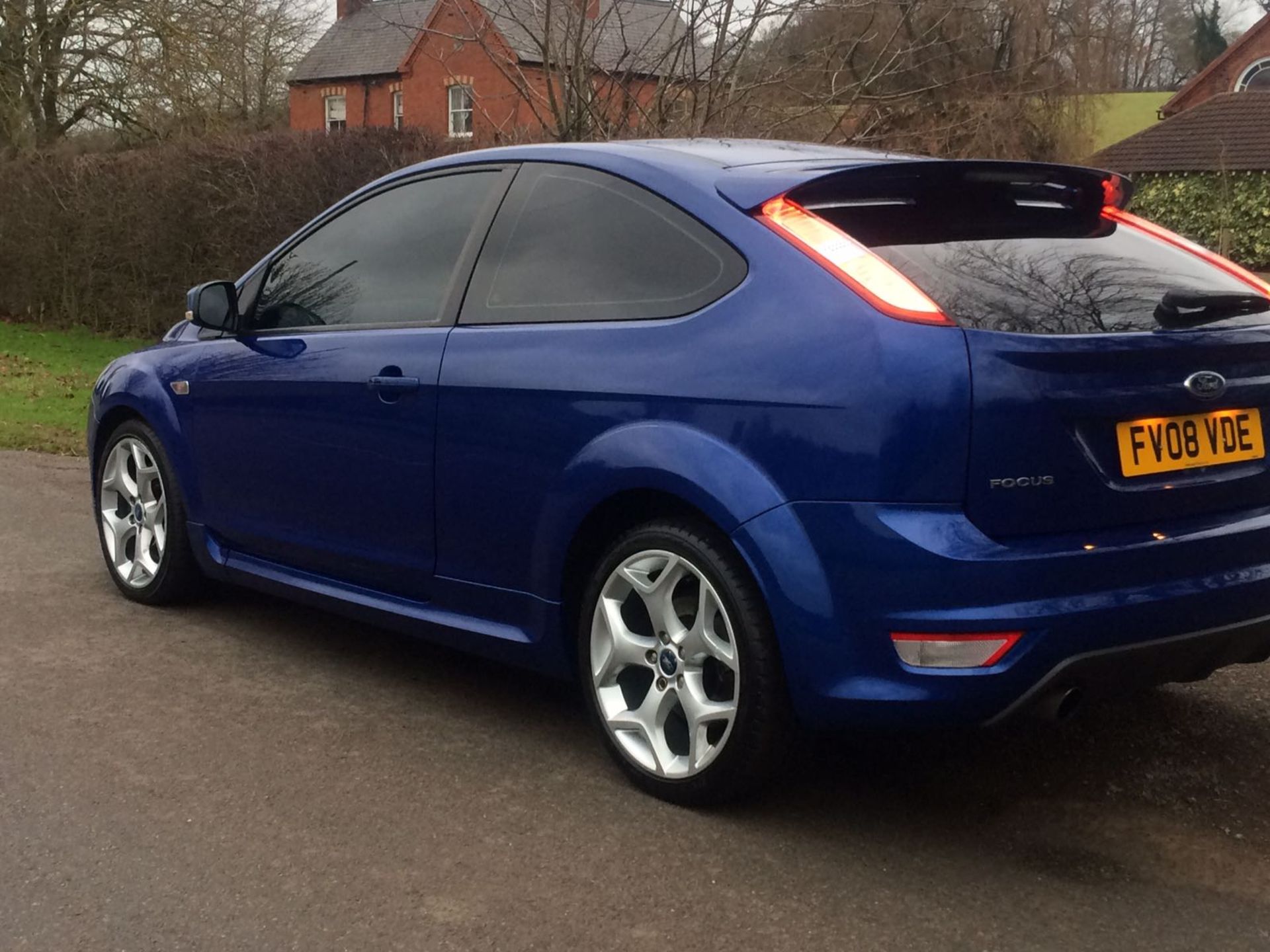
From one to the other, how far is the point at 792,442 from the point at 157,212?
1723 centimetres

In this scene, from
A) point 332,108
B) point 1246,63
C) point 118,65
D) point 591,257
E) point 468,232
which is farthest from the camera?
point 1246,63

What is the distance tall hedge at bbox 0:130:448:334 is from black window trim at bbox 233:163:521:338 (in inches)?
432

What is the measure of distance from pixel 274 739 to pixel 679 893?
1523mm

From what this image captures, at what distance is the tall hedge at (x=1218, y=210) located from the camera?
108 feet

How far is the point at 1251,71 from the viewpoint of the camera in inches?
2064

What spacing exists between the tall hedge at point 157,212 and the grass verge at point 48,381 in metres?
0.56

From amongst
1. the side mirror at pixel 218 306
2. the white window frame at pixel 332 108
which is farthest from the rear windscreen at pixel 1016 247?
the white window frame at pixel 332 108

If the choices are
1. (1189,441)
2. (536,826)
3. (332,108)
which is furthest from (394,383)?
(332,108)

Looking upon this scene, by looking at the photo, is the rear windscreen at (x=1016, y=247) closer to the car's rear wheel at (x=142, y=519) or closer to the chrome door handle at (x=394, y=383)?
the chrome door handle at (x=394, y=383)

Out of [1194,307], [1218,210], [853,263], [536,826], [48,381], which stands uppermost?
[1218,210]

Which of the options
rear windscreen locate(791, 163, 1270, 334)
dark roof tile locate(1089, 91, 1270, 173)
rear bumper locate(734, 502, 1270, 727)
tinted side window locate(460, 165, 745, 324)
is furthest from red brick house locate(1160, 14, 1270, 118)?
rear bumper locate(734, 502, 1270, 727)

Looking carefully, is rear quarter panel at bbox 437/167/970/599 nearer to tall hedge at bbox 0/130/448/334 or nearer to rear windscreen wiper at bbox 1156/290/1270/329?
rear windscreen wiper at bbox 1156/290/1270/329

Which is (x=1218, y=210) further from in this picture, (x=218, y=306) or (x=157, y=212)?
(x=218, y=306)

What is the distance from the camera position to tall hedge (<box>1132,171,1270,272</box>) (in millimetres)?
32844
